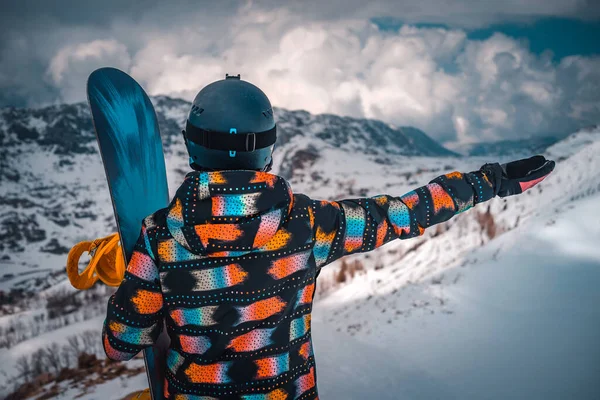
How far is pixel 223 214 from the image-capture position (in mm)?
1343

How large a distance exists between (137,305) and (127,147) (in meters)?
1.92

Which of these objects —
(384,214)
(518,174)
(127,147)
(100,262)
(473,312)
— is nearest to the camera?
(384,214)

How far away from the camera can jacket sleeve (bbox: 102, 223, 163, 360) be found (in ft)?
4.91

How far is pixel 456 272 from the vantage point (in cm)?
779

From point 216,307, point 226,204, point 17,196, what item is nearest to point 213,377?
point 216,307

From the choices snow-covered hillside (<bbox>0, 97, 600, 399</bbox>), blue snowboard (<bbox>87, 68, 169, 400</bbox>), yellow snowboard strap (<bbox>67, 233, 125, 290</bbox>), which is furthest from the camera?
snow-covered hillside (<bbox>0, 97, 600, 399</bbox>)

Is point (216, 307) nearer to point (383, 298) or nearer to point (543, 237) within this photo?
point (383, 298)

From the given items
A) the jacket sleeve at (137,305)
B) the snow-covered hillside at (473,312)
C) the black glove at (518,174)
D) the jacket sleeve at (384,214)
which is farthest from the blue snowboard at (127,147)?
the snow-covered hillside at (473,312)

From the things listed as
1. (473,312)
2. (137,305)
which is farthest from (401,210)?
(473,312)

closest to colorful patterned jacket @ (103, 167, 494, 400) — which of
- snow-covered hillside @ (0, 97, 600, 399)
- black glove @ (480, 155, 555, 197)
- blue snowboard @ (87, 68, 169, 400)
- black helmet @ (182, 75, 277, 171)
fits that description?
black helmet @ (182, 75, 277, 171)

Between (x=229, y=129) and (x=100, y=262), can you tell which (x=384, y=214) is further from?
(x=100, y=262)

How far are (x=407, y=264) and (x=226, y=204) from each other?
9869mm

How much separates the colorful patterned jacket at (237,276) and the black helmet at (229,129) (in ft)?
0.82

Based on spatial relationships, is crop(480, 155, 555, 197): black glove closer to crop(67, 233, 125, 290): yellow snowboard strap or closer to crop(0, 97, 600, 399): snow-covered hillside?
crop(67, 233, 125, 290): yellow snowboard strap
